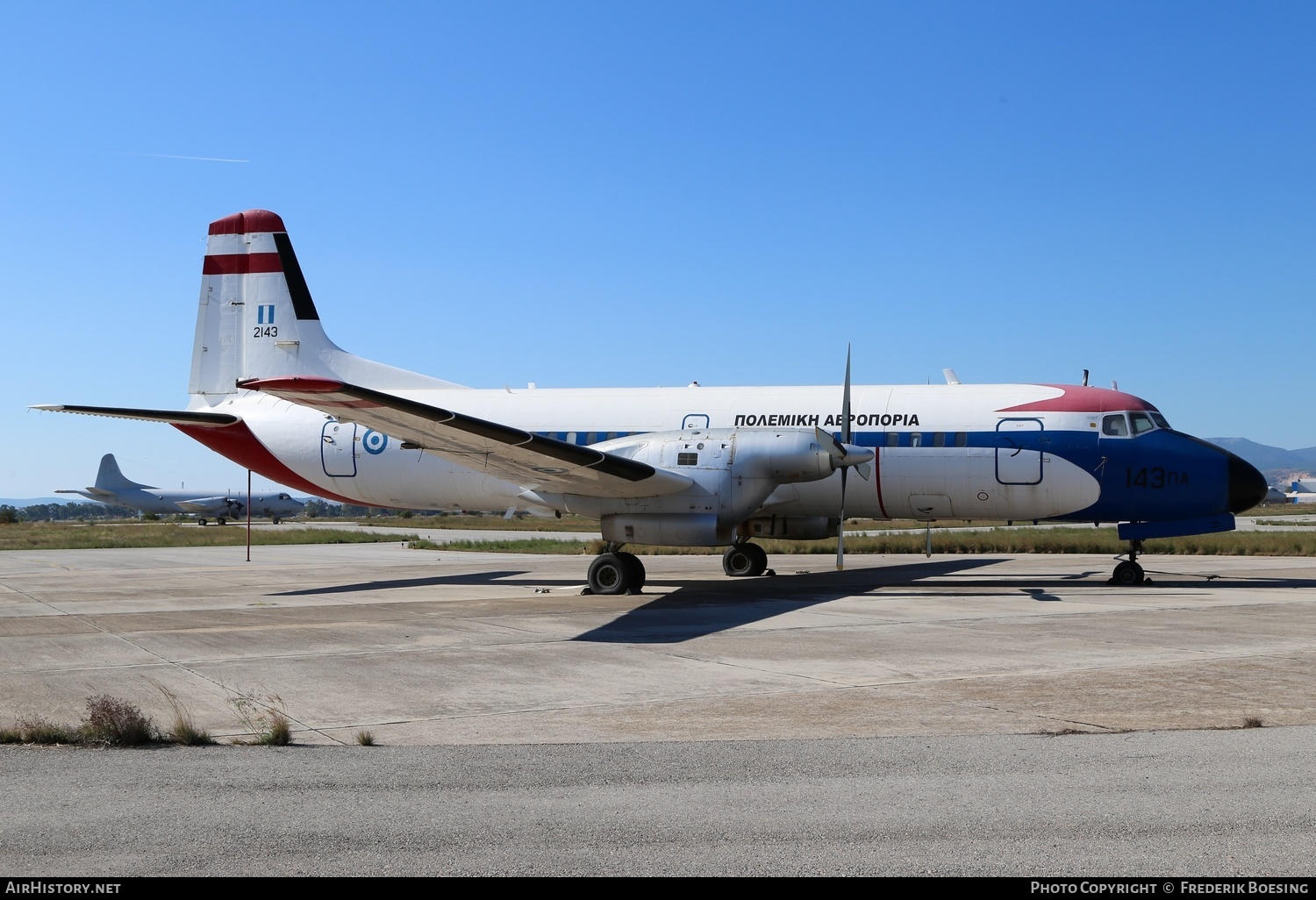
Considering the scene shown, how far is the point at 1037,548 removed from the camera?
104 ft

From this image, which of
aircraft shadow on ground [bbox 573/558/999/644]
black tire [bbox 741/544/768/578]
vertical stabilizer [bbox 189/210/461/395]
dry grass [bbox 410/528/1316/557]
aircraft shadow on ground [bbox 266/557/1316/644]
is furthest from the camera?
dry grass [bbox 410/528/1316/557]

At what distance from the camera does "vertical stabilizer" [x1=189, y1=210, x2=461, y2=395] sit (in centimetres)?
2327

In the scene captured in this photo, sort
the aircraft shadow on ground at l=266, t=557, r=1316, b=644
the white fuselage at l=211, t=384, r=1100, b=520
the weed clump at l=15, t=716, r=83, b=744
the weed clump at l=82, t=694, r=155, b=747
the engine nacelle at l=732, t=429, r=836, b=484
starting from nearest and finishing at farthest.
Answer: the weed clump at l=82, t=694, r=155, b=747 < the weed clump at l=15, t=716, r=83, b=744 < the aircraft shadow on ground at l=266, t=557, r=1316, b=644 < the engine nacelle at l=732, t=429, r=836, b=484 < the white fuselage at l=211, t=384, r=1100, b=520

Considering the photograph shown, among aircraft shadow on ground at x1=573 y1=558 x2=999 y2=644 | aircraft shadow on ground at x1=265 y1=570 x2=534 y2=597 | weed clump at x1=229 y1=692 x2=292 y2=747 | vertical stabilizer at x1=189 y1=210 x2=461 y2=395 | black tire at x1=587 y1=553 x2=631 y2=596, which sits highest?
vertical stabilizer at x1=189 y1=210 x2=461 y2=395

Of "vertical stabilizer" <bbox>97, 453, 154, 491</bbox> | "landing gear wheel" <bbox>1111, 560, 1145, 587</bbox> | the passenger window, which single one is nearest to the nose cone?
the passenger window

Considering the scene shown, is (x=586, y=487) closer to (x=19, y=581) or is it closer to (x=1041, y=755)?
(x=1041, y=755)

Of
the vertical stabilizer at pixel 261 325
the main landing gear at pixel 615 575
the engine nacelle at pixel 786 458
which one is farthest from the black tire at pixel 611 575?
the vertical stabilizer at pixel 261 325

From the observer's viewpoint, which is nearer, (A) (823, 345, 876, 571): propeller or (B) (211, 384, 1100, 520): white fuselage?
(A) (823, 345, 876, 571): propeller

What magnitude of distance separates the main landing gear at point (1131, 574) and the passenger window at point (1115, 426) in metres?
2.04

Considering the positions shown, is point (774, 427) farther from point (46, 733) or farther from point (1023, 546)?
point (1023, 546)

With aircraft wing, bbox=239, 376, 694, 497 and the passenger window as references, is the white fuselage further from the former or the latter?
aircraft wing, bbox=239, 376, 694, 497

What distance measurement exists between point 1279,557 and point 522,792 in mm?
28190

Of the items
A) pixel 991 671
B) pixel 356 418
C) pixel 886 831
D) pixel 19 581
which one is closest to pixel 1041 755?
pixel 886 831

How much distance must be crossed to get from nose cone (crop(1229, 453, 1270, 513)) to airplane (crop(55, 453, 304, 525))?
72161mm
